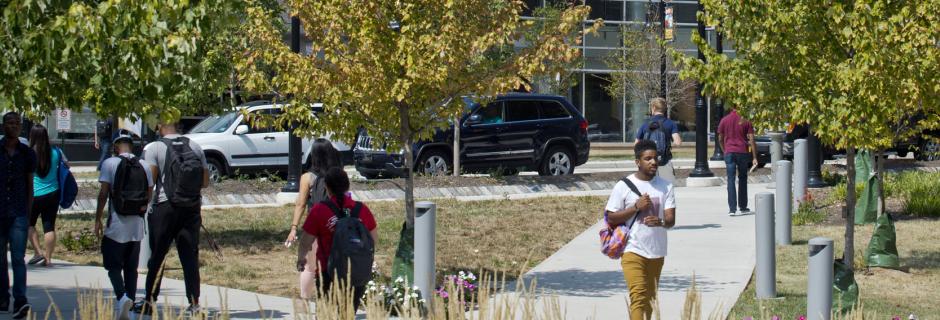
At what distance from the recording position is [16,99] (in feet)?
20.4

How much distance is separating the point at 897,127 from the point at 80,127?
2400 centimetres

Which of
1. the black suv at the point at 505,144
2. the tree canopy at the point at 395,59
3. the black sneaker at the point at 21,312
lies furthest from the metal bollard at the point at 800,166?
the black sneaker at the point at 21,312

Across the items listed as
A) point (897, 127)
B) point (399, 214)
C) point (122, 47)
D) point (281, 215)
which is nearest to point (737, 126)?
point (897, 127)

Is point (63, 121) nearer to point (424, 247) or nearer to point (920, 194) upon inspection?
point (920, 194)

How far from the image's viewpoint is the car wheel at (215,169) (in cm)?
2181

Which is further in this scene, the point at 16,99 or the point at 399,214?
the point at 399,214

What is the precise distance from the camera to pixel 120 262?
8773 mm

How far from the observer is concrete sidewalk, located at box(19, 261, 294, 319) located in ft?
30.8

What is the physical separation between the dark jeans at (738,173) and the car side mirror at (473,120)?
6.80 meters

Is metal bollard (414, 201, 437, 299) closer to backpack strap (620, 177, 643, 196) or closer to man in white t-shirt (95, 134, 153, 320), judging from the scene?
backpack strap (620, 177, 643, 196)

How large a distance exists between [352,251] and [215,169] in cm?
1531

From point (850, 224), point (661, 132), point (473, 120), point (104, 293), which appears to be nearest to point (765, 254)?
point (850, 224)

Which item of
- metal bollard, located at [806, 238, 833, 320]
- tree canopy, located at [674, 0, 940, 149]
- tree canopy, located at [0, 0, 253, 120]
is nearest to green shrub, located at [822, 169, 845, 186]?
tree canopy, located at [674, 0, 940, 149]

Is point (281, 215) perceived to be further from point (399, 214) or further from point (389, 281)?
point (389, 281)
